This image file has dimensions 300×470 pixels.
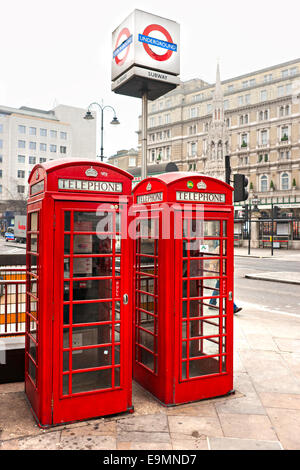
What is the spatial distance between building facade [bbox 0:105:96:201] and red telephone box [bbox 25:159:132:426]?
2515 inches

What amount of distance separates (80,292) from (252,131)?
59468 mm

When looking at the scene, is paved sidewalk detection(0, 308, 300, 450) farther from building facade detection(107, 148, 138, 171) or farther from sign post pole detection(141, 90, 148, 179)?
building facade detection(107, 148, 138, 171)

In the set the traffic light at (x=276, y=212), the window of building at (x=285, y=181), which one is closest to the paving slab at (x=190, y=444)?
the traffic light at (x=276, y=212)

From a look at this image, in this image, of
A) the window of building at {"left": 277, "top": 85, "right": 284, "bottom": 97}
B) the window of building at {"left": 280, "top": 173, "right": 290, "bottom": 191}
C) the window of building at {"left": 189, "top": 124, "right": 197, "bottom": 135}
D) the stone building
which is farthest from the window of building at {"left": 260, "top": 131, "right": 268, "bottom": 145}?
the window of building at {"left": 189, "top": 124, "right": 197, "bottom": 135}

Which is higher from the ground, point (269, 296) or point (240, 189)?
point (240, 189)

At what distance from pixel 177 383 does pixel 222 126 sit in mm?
52328

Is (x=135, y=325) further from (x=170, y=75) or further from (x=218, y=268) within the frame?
(x=170, y=75)

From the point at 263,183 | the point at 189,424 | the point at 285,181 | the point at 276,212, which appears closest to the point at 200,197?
the point at 189,424

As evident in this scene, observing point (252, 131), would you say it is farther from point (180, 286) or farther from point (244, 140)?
point (180, 286)

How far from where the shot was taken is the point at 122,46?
7.04m

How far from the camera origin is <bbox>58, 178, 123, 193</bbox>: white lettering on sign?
405 cm

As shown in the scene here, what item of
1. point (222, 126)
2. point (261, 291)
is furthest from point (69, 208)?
point (222, 126)

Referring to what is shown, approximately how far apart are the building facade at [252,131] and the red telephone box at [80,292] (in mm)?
48233
